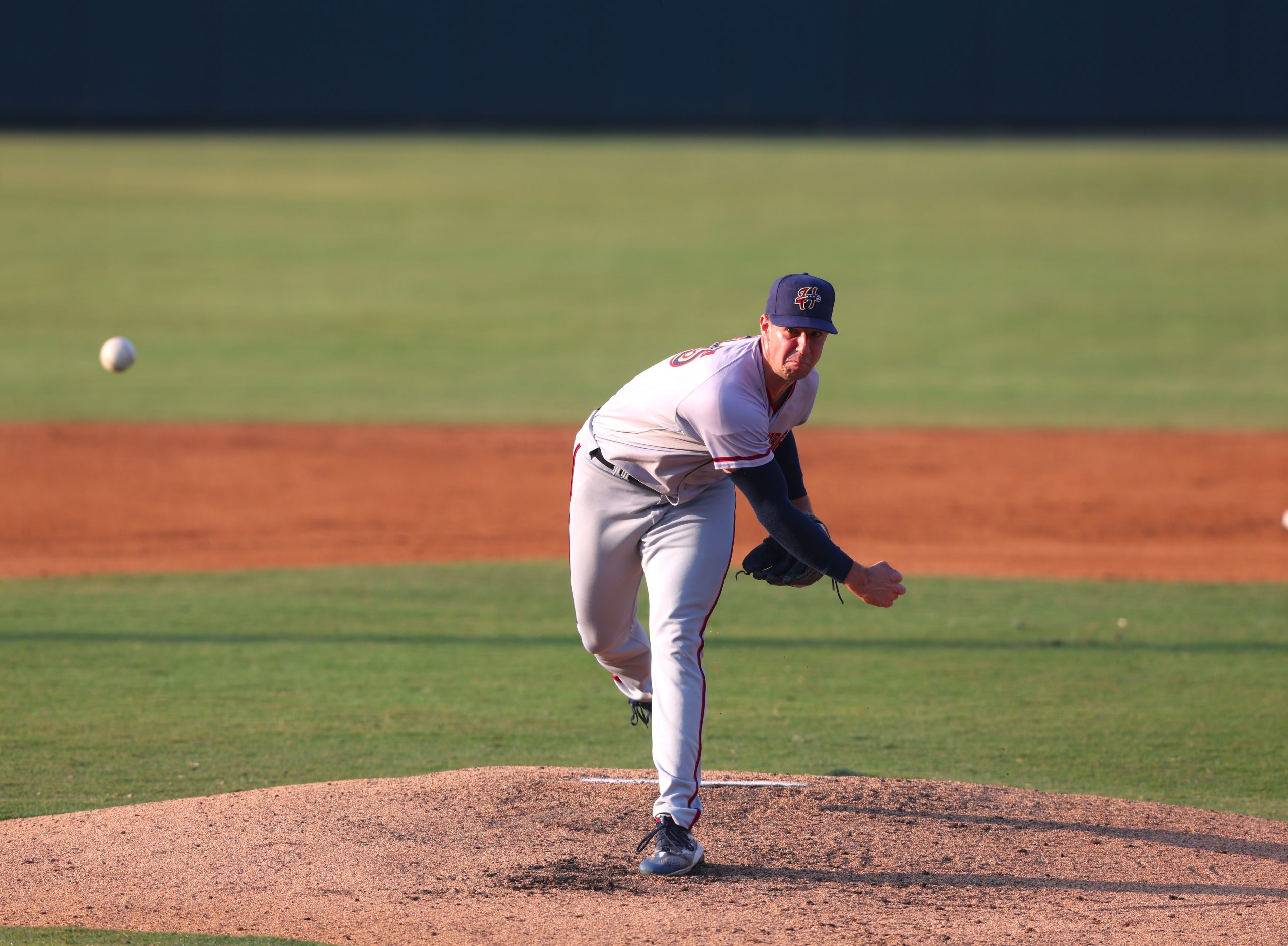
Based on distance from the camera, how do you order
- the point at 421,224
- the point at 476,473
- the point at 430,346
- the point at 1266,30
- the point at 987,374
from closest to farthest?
the point at 476,473
the point at 987,374
the point at 430,346
the point at 421,224
the point at 1266,30

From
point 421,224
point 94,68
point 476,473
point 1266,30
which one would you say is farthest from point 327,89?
point 476,473

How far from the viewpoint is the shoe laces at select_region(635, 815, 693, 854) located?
434 cm

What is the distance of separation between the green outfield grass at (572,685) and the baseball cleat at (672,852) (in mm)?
1284

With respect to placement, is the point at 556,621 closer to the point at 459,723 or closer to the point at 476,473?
the point at 459,723

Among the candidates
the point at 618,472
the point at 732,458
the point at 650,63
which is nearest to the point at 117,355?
the point at 618,472

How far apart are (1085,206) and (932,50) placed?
30.7ft

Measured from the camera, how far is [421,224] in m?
27.5

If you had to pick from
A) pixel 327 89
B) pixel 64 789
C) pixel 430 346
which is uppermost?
pixel 327 89

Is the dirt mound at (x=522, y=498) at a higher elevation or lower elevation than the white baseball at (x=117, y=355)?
lower

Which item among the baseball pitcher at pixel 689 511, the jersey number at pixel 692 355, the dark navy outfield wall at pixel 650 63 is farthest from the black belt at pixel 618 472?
the dark navy outfield wall at pixel 650 63

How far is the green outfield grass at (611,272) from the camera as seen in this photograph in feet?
53.2

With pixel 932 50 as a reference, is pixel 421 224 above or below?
below

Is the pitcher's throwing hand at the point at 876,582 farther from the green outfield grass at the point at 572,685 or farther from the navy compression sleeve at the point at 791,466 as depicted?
the green outfield grass at the point at 572,685

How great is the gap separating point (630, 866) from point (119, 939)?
4.71 feet
